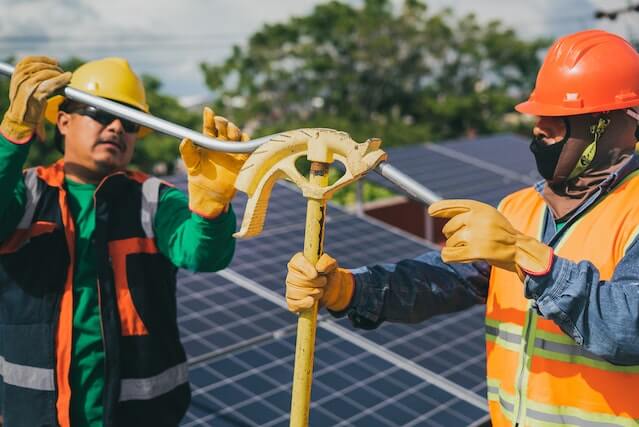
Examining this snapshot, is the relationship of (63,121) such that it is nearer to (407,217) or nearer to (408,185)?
(408,185)

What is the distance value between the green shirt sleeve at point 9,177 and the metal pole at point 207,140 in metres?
Answer: 0.30

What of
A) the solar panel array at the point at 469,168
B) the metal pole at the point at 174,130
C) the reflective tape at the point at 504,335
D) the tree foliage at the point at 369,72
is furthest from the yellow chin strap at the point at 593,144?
the tree foliage at the point at 369,72

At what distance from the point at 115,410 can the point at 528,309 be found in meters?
1.73

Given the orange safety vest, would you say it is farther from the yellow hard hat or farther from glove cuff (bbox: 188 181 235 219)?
the yellow hard hat

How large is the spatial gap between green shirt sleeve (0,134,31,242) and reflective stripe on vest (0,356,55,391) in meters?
0.55

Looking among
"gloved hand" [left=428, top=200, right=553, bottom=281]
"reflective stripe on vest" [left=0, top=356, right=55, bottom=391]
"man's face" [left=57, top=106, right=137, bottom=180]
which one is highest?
"gloved hand" [left=428, top=200, right=553, bottom=281]

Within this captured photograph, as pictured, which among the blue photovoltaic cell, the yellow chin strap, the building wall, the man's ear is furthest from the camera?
the building wall

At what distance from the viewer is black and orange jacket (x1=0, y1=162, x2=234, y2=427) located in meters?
3.02

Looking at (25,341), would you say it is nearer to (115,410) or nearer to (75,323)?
(75,323)

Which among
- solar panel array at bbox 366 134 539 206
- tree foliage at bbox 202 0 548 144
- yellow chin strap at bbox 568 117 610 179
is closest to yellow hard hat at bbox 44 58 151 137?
yellow chin strap at bbox 568 117 610 179

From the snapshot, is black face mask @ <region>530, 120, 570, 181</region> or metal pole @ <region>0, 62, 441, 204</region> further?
black face mask @ <region>530, 120, 570, 181</region>

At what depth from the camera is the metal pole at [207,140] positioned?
218 centimetres

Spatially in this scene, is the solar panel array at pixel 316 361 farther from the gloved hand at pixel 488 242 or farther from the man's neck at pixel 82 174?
the gloved hand at pixel 488 242

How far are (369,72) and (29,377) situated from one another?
39.0 metres
